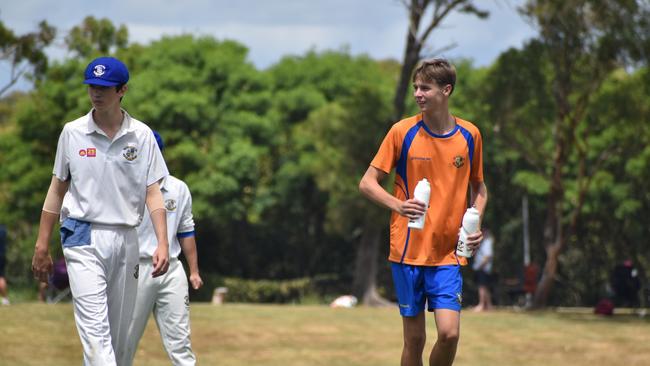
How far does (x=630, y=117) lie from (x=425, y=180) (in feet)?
73.3

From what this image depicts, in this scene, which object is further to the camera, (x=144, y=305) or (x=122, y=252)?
(x=144, y=305)

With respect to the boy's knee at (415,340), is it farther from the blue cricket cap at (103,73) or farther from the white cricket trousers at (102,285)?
the blue cricket cap at (103,73)

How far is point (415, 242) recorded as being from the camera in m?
7.81

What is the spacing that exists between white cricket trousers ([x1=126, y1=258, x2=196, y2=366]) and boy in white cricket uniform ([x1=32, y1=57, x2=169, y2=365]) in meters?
1.75

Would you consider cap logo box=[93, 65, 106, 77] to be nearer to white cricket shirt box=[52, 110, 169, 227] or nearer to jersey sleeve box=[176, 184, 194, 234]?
white cricket shirt box=[52, 110, 169, 227]

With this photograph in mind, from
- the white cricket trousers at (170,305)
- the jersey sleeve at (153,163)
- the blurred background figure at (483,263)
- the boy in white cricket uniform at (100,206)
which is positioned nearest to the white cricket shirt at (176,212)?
the white cricket trousers at (170,305)

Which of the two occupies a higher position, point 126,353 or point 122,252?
point 122,252

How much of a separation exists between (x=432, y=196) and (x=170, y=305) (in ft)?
8.40

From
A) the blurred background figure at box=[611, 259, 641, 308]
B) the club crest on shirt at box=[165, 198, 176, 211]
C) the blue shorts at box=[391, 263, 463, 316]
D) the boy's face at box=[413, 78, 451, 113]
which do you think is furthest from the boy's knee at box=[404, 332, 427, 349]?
the blurred background figure at box=[611, 259, 641, 308]

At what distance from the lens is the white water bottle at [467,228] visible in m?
7.65

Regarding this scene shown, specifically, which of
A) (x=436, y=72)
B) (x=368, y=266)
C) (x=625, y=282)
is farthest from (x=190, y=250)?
(x=368, y=266)

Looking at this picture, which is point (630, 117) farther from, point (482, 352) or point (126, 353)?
point (126, 353)

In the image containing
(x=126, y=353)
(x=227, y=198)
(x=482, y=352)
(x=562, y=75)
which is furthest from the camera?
(x=227, y=198)

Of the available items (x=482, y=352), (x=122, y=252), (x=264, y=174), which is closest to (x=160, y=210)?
(x=122, y=252)
